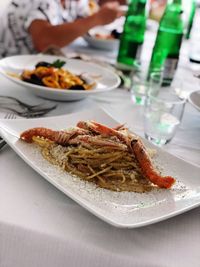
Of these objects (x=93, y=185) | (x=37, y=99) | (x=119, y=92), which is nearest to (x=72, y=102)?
(x=37, y=99)

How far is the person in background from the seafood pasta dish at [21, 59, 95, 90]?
449 millimetres

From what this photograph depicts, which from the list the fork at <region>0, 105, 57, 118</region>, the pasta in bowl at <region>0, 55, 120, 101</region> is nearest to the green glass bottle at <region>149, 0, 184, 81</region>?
the pasta in bowl at <region>0, 55, 120, 101</region>

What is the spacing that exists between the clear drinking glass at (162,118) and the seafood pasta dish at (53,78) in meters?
0.20

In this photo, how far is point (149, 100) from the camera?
3.17 ft

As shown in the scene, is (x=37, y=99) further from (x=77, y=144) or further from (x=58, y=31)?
(x=58, y=31)

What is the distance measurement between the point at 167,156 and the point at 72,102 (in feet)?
1.20

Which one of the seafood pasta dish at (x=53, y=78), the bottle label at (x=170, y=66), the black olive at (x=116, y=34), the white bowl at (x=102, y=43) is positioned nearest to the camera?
the seafood pasta dish at (x=53, y=78)

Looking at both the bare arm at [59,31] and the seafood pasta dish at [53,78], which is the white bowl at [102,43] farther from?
the seafood pasta dish at [53,78]

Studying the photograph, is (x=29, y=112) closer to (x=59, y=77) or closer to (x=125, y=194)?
(x=59, y=77)

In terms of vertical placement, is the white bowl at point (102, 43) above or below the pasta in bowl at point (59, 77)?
below

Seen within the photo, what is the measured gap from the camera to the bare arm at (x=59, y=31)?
5.05 feet

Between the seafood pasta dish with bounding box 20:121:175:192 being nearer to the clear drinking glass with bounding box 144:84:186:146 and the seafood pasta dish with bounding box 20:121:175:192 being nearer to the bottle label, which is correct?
the clear drinking glass with bounding box 144:84:186:146

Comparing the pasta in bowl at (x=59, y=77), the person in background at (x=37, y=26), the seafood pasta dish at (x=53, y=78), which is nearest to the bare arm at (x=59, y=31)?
the person in background at (x=37, y=26)

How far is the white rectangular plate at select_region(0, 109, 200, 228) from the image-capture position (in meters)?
0.56
